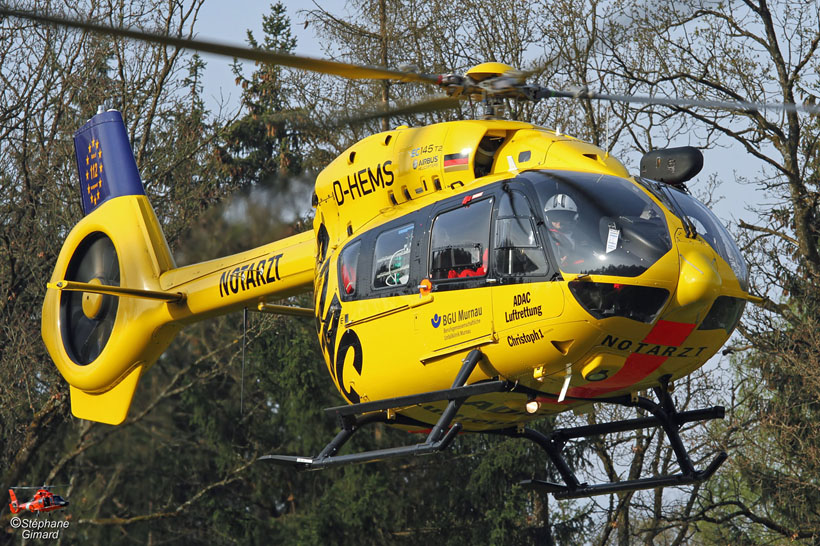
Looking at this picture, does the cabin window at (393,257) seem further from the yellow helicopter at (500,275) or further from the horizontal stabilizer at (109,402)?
the horizontal stabilizer at (109,402)

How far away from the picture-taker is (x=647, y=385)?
8.84 metres

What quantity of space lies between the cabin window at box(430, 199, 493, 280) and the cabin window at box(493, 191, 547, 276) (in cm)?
13

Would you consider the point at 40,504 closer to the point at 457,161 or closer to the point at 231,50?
the point at 457,161

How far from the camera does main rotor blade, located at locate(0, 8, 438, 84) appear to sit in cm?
648

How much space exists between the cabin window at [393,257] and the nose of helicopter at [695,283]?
2.28 metres

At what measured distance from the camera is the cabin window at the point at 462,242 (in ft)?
27.4

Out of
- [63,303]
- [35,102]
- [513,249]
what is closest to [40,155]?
[35,102]

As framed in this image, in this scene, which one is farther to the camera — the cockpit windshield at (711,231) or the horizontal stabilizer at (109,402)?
the horizontal stabilizer at (109,402)

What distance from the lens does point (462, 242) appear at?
8.51 meters

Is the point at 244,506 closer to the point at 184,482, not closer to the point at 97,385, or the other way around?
the point at 184,482

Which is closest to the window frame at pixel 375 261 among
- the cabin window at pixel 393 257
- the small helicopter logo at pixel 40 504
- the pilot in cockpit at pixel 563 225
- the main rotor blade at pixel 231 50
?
the cabin window at pixel 393 257

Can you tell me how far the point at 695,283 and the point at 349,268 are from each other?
3.24m

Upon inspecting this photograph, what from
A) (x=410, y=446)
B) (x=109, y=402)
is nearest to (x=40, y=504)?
(x=109, y=402)

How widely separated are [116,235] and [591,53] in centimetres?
858
